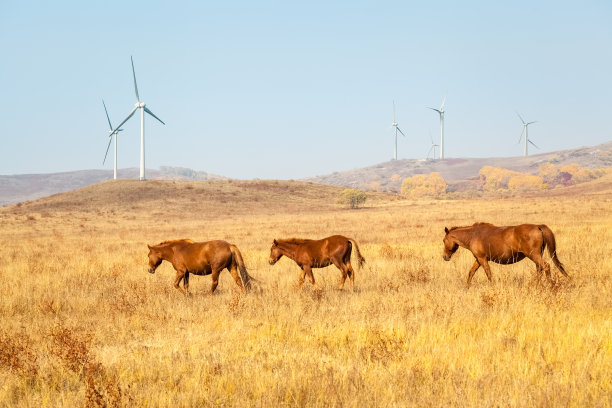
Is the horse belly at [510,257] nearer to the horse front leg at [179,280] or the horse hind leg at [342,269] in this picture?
the horse hind leg at [342,269]

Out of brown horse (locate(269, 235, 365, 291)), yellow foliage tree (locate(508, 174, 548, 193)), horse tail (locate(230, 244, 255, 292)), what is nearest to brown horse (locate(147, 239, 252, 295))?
horse tail (locate(230, 244, 255, 292))

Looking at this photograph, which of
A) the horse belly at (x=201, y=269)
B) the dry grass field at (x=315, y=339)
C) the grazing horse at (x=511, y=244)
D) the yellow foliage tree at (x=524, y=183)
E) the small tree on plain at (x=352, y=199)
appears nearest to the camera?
the dry grass field at (x=315, y=339)

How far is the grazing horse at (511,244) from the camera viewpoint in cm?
1112

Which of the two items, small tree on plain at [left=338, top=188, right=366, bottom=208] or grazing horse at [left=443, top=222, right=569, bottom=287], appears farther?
small tree on plain at [left=338, top=188, right=366, bottom=208]

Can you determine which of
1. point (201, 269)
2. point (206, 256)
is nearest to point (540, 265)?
point (206, 256)

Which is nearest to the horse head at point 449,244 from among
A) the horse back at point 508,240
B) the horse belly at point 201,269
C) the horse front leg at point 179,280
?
the horse back at point 508,240

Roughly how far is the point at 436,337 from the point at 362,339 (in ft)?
3.43

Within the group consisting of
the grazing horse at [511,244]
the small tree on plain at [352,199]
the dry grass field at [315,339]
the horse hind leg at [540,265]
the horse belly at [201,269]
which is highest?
the small tree on plain at [352,199]

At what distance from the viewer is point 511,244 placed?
11.4 m

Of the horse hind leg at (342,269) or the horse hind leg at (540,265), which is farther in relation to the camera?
the horse hind leg at (342,269)

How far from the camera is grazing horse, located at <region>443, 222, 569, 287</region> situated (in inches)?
438

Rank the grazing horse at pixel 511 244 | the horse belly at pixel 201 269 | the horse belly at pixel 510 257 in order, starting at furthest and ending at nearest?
the horse belly at pixel 201 269, the horse belly at pixel 510 257, the grazing horse at pixel 511 244

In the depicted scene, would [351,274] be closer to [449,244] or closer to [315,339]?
[449,244]

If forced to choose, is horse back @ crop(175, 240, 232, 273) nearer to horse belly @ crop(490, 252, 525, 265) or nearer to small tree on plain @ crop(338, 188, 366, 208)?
horse belly @ crop(490, 252, 525, 265)
